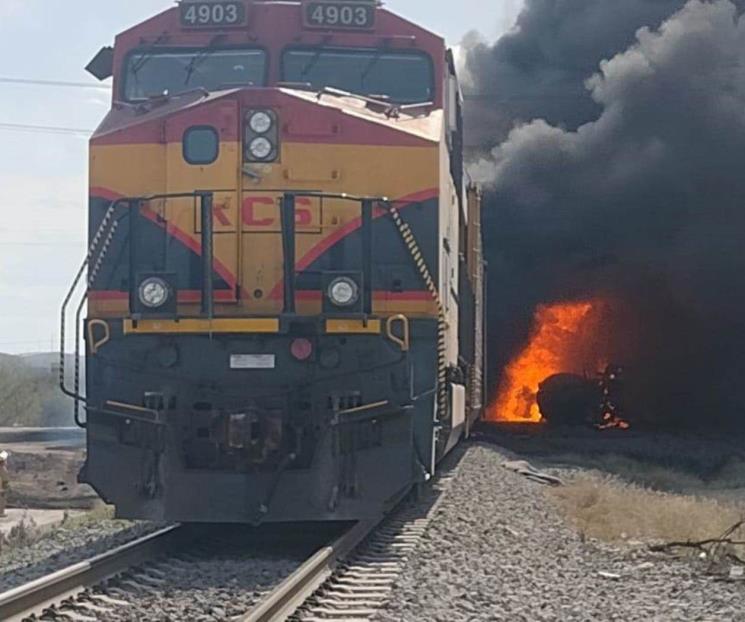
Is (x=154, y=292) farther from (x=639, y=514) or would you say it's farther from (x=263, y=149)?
(x=639, y=514)

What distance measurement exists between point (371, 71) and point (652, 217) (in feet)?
63.8

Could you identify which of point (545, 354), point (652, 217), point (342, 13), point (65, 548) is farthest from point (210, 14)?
point (545, 354)

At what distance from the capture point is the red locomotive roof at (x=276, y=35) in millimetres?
10102

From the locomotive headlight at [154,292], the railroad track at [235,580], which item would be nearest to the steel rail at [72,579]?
the railroad track at [235,580]

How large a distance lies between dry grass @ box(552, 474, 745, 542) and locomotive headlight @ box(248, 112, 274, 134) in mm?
4095

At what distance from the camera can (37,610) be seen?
259 inches

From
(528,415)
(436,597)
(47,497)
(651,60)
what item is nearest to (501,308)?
(528,415)

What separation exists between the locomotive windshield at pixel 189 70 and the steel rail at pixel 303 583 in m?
3.50

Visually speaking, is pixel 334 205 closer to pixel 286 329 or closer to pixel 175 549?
pixel 286 329

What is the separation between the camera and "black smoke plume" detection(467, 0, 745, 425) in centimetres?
2822

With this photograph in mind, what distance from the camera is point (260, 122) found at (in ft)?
30.5

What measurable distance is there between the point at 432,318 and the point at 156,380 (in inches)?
76.3

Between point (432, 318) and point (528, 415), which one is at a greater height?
point (432, 318)

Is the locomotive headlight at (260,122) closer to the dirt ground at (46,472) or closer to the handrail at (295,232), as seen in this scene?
the handrail at (295,232)
